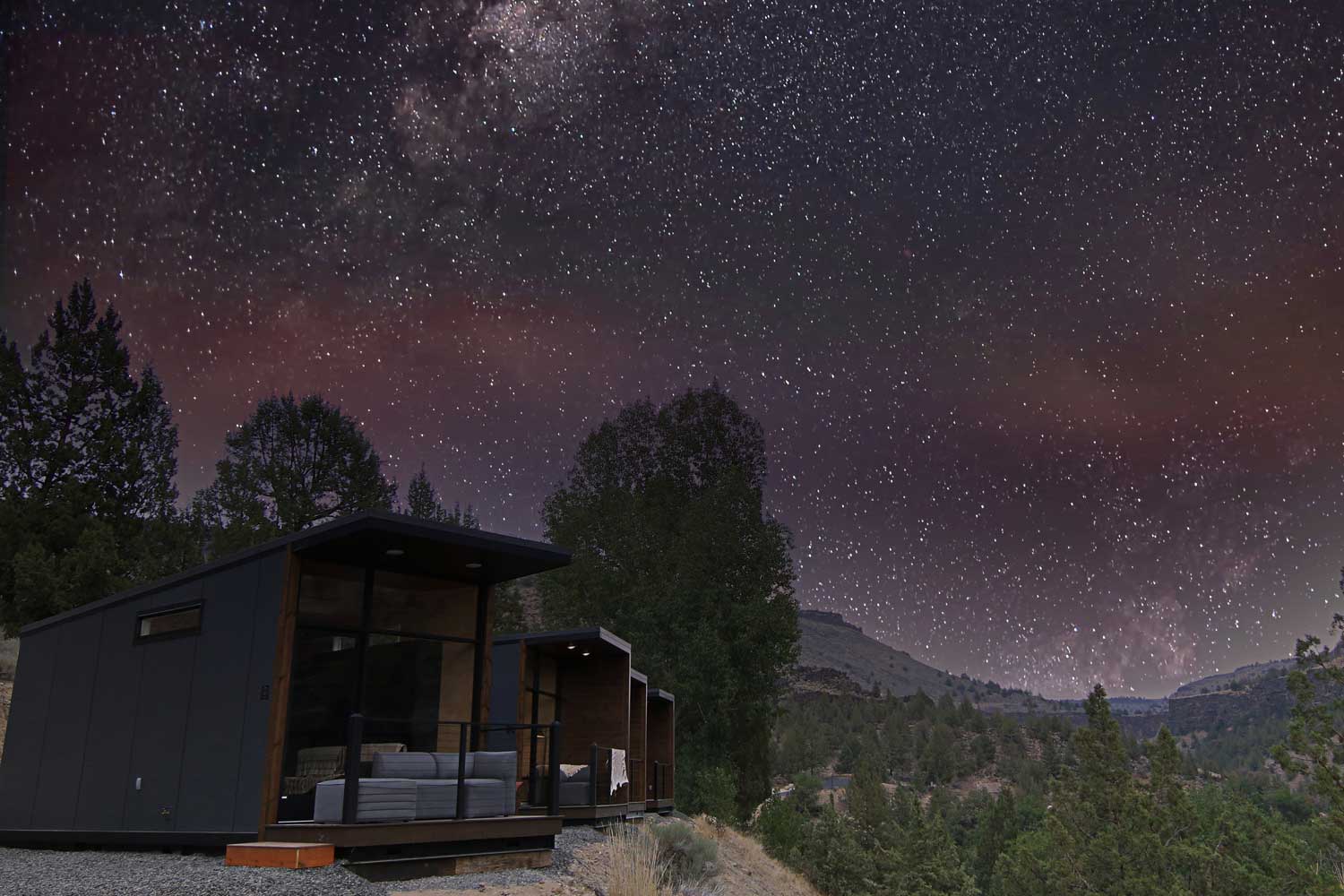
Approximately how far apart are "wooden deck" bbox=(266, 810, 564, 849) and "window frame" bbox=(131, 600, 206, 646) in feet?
8.98

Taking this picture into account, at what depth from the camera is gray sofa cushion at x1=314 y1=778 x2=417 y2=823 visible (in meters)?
8.38

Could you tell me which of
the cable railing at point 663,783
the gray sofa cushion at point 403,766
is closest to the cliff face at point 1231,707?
the cable railing at point 663,783

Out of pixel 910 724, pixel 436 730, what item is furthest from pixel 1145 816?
pixel 910 724

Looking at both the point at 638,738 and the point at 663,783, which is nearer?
the point at 638,738

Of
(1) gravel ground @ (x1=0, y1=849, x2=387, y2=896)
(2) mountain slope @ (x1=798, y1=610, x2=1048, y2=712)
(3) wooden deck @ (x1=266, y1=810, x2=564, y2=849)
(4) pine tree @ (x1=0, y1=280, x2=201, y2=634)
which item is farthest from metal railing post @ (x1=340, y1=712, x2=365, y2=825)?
(2) mountain slope @ (x1=798, y1=610, x2=1048, y2=712)

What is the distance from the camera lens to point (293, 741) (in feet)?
30.4

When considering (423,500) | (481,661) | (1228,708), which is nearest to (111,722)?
(481,661)

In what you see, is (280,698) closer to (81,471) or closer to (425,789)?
(425,789)

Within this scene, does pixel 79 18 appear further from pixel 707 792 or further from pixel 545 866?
pixel 707 792

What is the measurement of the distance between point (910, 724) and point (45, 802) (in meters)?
104

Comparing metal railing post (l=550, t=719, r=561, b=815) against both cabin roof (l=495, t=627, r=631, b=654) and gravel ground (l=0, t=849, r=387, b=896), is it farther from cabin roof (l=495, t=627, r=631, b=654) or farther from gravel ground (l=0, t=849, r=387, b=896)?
cabin roof (l=495, t=627, r=631, b=654)

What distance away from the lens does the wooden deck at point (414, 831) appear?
814cm

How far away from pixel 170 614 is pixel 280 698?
9.11 feet

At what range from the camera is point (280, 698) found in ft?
29.9
